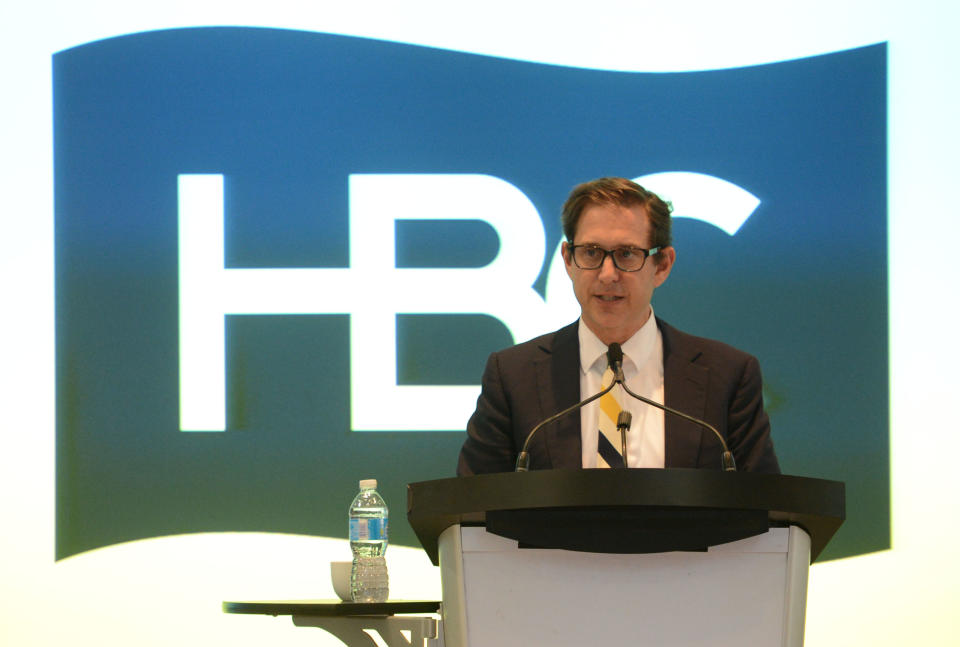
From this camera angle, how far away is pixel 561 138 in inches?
150

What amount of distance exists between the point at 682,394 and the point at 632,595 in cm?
67

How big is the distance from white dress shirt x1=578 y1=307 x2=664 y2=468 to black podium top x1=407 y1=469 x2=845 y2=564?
58cm

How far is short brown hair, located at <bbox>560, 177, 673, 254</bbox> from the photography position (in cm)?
221

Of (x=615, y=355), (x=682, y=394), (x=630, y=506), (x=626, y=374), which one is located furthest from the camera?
(x=626, y=374)

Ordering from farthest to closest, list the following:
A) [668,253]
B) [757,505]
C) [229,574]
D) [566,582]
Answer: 1. [229,574]
2. [668,253]
3. [566,582]
4. [757,505]

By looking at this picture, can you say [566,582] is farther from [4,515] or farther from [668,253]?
[4,515]

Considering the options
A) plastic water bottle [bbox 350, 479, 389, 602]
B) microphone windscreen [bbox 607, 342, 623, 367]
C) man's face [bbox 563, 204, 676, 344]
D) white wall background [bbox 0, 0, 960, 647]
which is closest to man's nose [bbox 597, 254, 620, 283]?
man's face [bbox 563, 204, 676, 344]

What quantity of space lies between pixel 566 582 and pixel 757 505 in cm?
29

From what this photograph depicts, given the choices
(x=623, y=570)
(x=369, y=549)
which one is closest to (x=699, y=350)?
(x=623, y=570)

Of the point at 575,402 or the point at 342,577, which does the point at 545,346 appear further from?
the point at 342,577

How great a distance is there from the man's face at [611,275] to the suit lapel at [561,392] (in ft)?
0.25

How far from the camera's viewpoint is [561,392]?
7.06 ft

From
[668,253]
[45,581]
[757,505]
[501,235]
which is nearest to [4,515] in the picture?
[45,581]

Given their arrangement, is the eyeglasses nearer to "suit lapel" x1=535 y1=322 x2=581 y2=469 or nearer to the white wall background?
"suit lapel" x1=535 y1=322 x2=581 y2=469
